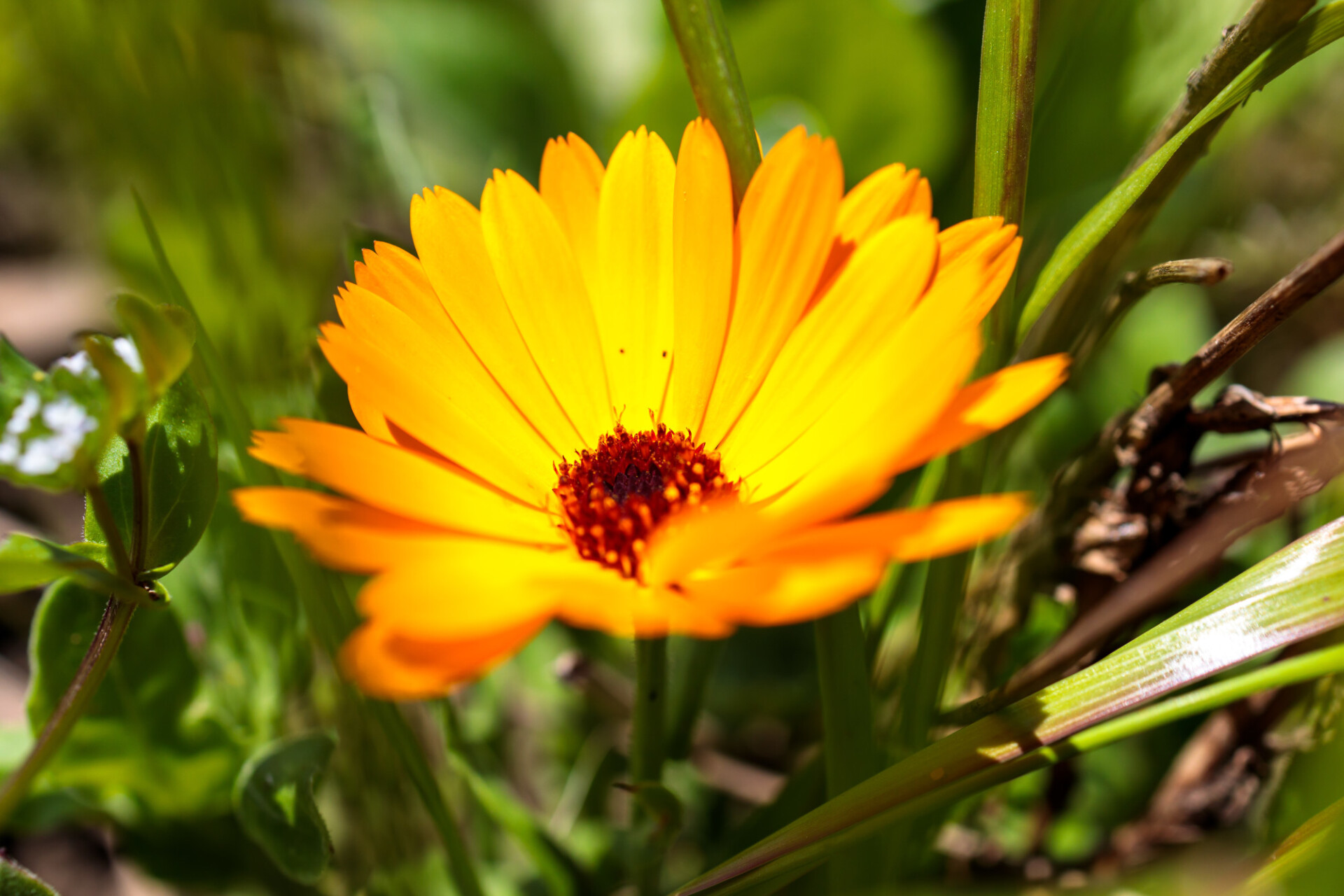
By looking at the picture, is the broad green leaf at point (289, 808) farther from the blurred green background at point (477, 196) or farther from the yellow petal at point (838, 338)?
the yellow petal at point (838, 338)

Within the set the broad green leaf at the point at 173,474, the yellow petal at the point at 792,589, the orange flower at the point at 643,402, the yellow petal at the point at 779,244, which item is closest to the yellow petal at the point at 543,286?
the orange flower at the point at 643,402

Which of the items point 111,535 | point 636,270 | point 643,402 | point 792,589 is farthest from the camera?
point 643,402

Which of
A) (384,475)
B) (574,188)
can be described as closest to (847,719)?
(384,475)

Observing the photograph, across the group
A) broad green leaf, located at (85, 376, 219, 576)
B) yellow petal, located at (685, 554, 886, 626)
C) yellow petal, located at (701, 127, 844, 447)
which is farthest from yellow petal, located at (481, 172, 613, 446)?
yellow petal, located at (685, 554, 886, 626)

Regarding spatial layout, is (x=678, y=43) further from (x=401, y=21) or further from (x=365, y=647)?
(x=401, y=21)

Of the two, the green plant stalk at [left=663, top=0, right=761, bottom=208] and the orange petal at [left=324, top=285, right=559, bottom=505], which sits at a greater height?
the green plant stalk at [left=663, top=0, right=761, bottom=208]

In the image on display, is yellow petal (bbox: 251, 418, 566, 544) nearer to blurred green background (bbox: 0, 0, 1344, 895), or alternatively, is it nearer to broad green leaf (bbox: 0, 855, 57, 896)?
blurred green background (bbox: 0, 0, 1344, 895)

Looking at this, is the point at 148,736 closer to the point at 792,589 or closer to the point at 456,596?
the point at 456,596
